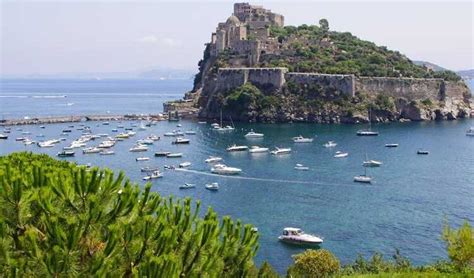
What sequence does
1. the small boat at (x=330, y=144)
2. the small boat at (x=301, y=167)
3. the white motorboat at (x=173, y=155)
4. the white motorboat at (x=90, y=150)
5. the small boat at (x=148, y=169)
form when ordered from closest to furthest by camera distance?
the small boat at (x=148, y=169), the small boat at (x=301, y=167), the white motorboat at (x=173, y=155), the white motorboat at (x=90, y=150), the small boat at (x=330, y=144)

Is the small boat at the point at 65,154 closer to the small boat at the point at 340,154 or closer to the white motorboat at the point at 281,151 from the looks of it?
the white motorboat at the point at 281,151

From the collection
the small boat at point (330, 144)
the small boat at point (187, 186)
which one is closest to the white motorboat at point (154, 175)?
the small boat at point (187, 186)

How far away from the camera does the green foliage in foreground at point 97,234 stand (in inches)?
408

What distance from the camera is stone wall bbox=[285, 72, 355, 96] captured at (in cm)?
7912

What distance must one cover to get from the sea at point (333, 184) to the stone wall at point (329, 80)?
348 inches

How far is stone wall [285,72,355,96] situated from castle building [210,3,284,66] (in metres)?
9.09

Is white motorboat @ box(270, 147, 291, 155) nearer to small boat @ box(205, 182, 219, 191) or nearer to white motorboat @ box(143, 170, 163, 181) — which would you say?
white motorboat @ box(143, 170, 163, 181)

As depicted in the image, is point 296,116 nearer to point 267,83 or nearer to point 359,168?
point 267,83

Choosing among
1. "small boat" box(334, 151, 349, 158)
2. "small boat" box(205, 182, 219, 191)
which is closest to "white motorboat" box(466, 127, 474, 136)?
"small boat" box(334, 151, 349, 158)

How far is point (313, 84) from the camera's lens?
80125mm

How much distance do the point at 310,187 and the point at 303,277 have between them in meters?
21.0

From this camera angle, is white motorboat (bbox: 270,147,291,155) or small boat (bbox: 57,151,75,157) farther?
white motorboat (bbox: 270,147,291,155)

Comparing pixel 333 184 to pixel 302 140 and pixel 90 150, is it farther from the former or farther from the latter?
pixel 90 150

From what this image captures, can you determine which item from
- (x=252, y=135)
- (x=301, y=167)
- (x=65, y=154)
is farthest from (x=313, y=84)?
(x=65, y=154)
